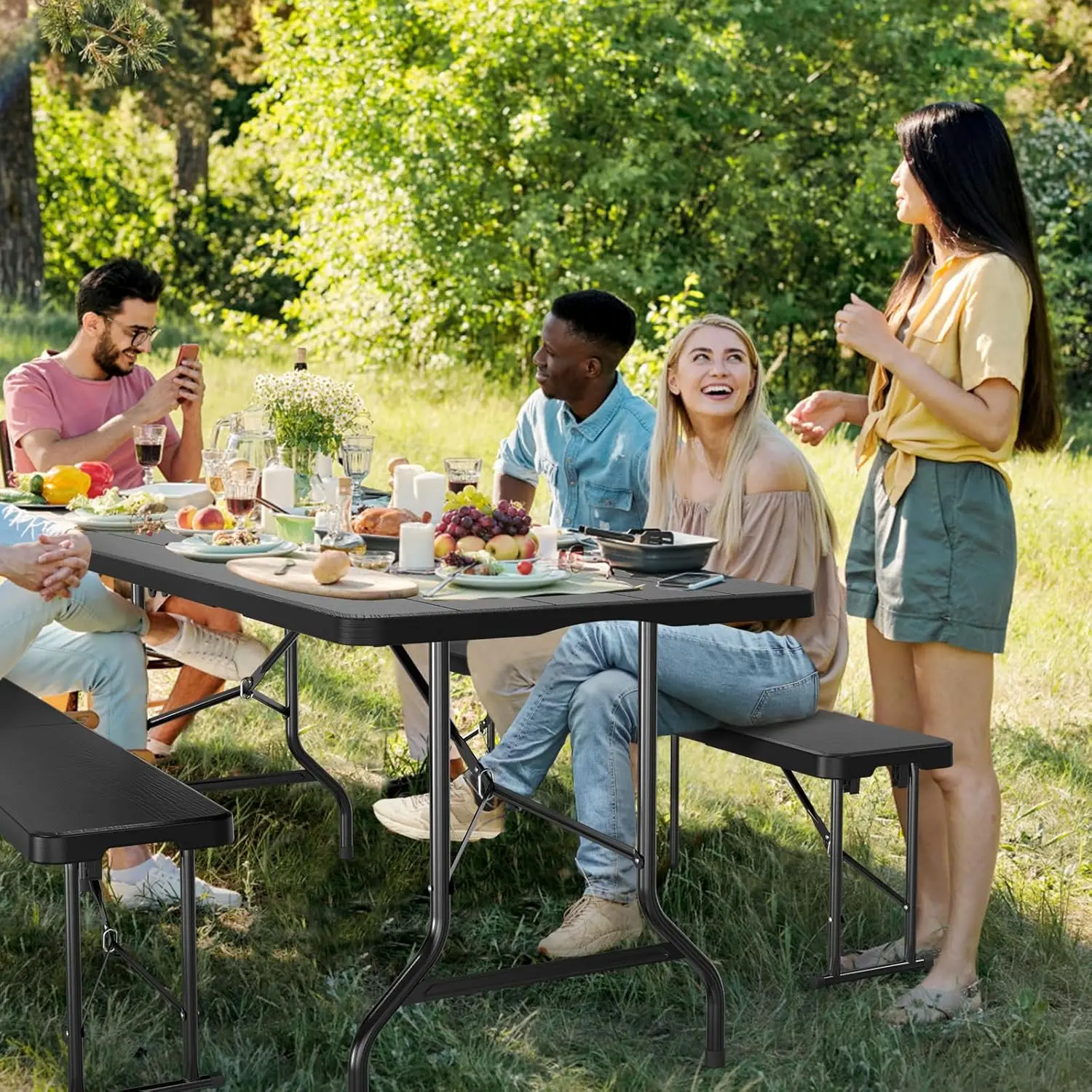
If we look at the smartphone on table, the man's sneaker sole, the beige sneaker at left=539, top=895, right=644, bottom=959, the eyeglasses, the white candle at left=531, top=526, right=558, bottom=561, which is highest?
the eyeglasses

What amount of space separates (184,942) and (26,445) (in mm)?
2315

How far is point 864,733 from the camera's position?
320 centimetres

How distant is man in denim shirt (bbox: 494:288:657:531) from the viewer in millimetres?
4355

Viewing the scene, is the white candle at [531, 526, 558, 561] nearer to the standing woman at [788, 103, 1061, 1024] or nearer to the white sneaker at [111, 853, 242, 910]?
the standing woman at [788, 103, 1061, 1024]

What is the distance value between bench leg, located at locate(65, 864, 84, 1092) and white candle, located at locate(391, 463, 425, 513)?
1306 millimetres

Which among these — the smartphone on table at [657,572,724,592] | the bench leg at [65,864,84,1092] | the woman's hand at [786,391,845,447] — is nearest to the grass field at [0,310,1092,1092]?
the bench leg at [65,864,84,1092]

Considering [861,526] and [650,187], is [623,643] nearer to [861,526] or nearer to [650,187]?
[861,526]

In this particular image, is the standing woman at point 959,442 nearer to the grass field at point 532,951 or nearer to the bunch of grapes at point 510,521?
the grass field at point 532,951

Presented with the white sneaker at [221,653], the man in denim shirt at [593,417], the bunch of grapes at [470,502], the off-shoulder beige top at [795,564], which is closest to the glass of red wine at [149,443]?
the white sneaker at [221,653]

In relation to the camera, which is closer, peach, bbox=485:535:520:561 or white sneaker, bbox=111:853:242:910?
peach, bbox=485:535:520:561

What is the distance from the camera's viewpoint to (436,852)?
2.92 m

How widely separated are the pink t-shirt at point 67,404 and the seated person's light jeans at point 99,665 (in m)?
1.13

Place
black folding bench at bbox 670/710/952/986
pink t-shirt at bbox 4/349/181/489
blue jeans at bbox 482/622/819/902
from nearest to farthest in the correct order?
black folding bench at bbox 670/710/952/986 → blue jeans at bbox 482/622/819/902 → pink t-shirt at bbox 4/349/181/489

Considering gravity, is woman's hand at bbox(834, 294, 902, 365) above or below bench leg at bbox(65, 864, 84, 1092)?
above
